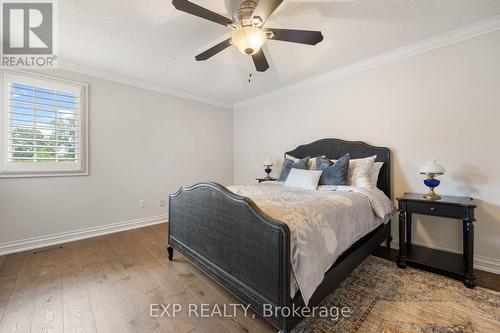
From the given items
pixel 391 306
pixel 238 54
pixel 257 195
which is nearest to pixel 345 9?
pixel 238 54

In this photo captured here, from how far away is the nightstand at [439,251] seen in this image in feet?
6.07

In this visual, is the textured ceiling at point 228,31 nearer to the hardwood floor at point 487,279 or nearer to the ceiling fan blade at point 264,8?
the ceiling fan blade at point 264,8

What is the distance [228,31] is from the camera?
7.31 feet

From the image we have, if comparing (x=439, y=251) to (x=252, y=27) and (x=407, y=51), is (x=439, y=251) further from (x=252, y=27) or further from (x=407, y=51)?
(x=252, y=27)

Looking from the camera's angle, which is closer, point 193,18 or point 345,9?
point 345,9

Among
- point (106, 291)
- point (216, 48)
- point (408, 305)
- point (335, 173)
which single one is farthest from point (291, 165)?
point (106, 291)

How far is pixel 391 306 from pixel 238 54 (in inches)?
118

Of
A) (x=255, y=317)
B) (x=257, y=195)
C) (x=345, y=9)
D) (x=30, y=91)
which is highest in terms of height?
(x=345, y=9)

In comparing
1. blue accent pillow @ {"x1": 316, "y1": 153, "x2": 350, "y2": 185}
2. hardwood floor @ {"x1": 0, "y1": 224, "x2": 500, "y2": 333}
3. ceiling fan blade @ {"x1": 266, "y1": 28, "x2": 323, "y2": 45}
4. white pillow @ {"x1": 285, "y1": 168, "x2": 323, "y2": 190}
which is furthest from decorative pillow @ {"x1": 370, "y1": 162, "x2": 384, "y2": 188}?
ceiling fan blade @ {"x1": 266, "y1": 28, "x2": 323, "y2": 45}

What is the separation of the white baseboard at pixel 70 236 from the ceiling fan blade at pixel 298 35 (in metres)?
3.42

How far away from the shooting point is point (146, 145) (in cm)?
366

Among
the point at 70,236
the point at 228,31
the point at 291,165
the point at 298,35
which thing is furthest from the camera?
the point at 291,165

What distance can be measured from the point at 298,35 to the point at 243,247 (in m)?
1.74

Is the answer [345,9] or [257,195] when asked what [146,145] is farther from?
[345,9]
